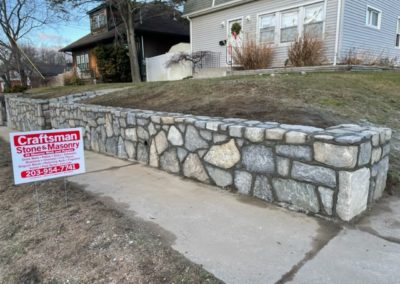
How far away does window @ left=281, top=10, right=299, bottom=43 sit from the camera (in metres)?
10.9

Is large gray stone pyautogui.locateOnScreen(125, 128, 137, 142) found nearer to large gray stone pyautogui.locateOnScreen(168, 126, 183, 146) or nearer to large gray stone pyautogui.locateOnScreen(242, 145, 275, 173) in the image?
large gray stone pyautogui.locateOnScreen(168, 126, 183, 146)

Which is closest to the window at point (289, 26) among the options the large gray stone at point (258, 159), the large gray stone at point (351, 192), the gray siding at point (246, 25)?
the gray siding at point (246, 25)

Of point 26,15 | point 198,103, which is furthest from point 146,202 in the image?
point 26,15

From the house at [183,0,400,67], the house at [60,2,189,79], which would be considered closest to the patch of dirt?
the house at [183,0,400,67]

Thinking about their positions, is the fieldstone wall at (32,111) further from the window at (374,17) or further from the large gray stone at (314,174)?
the window at (374,17)

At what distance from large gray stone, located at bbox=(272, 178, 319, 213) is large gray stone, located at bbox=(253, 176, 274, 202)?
3.2 inches

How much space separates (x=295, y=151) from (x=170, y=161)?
1900 millimetres

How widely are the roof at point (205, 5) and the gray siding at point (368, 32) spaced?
414cm

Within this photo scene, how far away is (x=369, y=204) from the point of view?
2850mm

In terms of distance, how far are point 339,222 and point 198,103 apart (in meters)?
3.32

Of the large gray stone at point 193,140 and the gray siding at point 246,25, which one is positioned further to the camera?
the gray siding at point 246,25

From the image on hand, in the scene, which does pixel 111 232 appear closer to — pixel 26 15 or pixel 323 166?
pixel 323 166

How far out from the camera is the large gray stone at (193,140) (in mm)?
3677

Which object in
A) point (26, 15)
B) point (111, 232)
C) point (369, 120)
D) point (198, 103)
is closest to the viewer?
point (111, 232)
